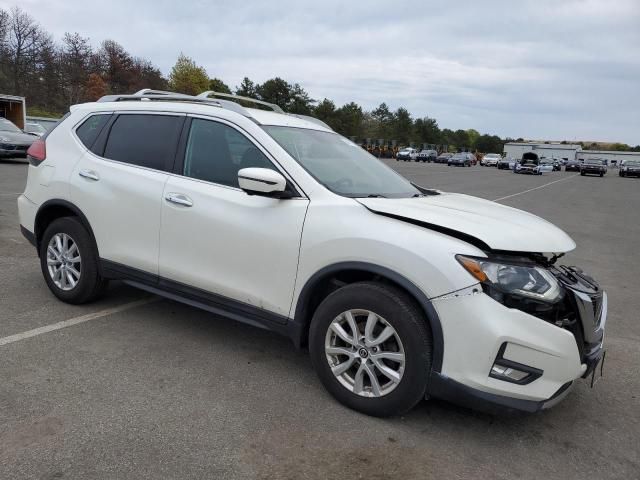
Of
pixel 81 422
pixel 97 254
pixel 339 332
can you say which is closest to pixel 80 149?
pixel 97 254

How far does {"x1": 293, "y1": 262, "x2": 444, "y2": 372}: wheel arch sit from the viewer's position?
2764mm

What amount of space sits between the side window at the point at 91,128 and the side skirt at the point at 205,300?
41.2 inches

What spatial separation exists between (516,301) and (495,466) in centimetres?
85

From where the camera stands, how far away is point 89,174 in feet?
14.0

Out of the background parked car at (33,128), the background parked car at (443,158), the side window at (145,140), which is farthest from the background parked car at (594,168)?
the side window at (145,140)

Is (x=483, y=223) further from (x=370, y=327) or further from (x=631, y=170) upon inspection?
(x=631, y=170)

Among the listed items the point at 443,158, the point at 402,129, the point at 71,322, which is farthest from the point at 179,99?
the point at 402,129

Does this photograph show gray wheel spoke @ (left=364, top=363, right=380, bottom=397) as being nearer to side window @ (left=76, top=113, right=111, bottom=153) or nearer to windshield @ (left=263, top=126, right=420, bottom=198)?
windshield @ (left=263, top=126, right=420, bottom=198)

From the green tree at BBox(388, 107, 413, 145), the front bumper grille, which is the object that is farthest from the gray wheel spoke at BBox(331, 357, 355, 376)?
the green tree at BBox(388, 107, 413, 145)

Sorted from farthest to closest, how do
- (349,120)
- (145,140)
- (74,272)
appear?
1. (349,120)
2. (74,272)
3. (145,140)

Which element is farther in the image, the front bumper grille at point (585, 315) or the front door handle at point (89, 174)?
the front door handle at point (89, 174)

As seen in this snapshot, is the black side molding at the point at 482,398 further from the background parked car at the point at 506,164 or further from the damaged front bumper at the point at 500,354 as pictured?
the background parked car at the point at 506,164

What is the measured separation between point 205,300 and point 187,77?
8454cm

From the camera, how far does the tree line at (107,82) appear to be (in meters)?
58.5
